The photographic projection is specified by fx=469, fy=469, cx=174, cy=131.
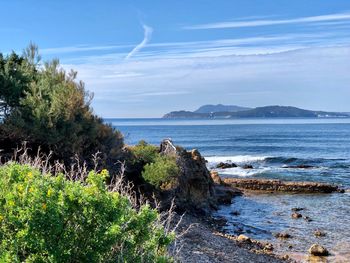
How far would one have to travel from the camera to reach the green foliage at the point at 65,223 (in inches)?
229

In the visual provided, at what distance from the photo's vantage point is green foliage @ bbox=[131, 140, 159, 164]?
74.7ft

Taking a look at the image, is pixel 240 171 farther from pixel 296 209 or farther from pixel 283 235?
pixel 283 235

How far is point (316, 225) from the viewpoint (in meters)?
22.4

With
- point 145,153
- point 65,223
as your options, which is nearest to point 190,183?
point 145,153

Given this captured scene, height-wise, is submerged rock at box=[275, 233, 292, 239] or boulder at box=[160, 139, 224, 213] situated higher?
boulder at box=[160, 139, 224, 213]

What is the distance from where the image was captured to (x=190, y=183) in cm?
2512

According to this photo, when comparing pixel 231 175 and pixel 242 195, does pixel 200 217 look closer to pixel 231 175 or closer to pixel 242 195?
pixel 242 195

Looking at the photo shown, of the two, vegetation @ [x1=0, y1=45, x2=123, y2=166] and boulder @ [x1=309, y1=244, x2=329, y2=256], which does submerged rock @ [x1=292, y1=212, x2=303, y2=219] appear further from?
vegetation @ [x1=0, y1=45, x2=123, y2=166]

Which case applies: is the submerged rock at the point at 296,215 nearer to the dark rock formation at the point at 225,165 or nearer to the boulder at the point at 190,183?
the boulder at the point at 190,183

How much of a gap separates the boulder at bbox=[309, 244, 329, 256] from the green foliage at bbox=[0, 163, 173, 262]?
469 inches

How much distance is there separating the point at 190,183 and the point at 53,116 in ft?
30.2

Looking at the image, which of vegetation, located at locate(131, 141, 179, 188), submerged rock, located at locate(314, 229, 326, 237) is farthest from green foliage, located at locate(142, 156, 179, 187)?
submerged rock, located at locate(314, 229, 326, 237)

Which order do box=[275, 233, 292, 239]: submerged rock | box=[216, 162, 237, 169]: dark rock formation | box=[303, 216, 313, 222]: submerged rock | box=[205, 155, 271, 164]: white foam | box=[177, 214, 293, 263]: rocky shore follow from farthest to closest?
1. box=[205, 155, 271, 164]: white foam
2. box=[216, 162, 237, 169]: dark rock formation
3. box=[303, 216, 313, 222]: submerged rock
4. box=[275, 233, 292, 239]: submerged rock
5. box=[177, 214, 293, 263]: rocky shore

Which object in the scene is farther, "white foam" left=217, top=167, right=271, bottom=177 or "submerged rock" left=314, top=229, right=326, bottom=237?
"white foam" left=217, top=167, right=271, bottom=177
